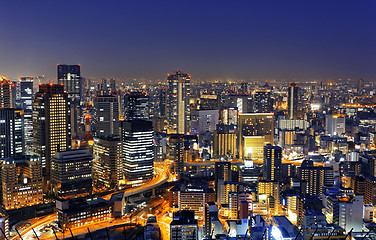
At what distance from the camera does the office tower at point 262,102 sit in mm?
20188

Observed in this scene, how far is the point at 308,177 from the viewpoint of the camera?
1027cm

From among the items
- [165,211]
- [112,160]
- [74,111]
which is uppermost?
[74,111]

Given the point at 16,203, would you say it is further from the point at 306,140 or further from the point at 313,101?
the point at 313,101

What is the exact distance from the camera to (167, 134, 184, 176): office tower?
41.8ft

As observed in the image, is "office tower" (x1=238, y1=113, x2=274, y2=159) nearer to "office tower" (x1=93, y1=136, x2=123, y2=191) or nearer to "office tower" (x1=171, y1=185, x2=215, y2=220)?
"office tower" (x1=93, y1=136, x2=123, y2=191)

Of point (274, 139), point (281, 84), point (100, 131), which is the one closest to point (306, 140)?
point (274, 139)

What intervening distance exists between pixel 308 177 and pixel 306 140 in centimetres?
544

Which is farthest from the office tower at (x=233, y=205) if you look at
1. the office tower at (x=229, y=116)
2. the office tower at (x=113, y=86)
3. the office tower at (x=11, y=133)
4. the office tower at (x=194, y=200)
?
the office tower at (x=113, y=86)

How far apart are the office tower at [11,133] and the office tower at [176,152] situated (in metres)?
4.14

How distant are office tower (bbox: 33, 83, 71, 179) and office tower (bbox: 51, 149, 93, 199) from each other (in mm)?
517

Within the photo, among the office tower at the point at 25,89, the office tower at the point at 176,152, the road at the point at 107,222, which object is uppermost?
the office tower at the point at 25,89

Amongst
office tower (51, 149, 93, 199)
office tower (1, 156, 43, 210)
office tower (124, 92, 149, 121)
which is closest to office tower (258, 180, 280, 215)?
office tower (51, 149, 93, 199)

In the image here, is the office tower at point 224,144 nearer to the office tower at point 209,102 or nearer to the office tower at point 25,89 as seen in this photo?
the office tower at point 209,102

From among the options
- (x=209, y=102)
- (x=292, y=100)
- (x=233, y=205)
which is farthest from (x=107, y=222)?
(x=292, y=100)
